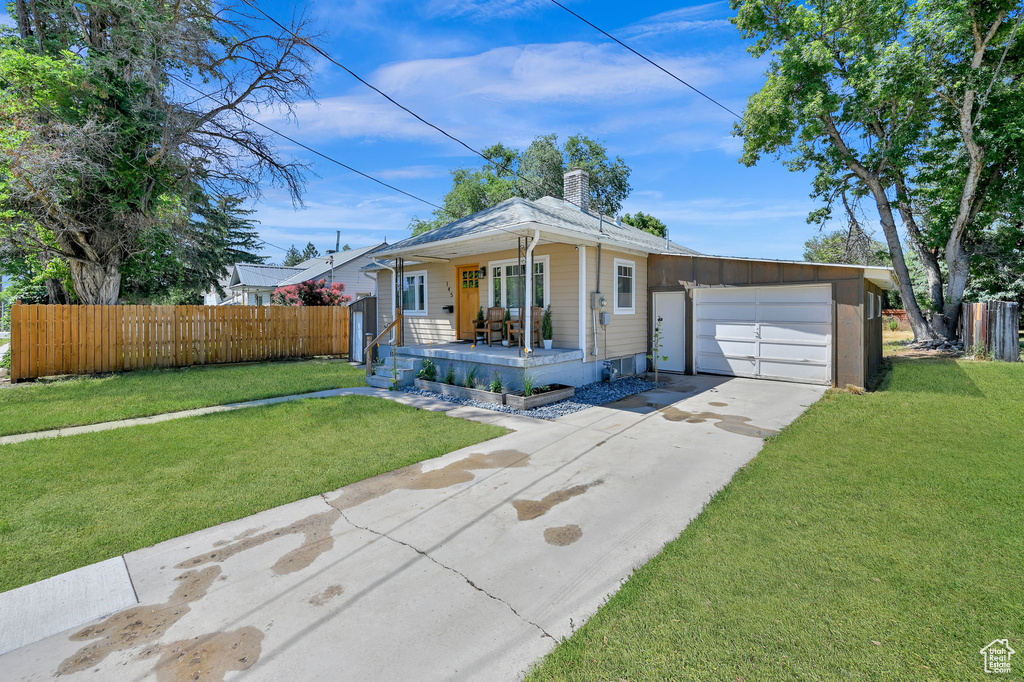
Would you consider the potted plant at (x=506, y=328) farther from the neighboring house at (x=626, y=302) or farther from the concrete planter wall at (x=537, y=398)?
the concrete planter wall at (x=537, y=398)

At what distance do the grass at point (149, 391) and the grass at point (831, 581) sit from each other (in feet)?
25.0

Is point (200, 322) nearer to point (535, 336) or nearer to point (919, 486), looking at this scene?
point (535, 336)

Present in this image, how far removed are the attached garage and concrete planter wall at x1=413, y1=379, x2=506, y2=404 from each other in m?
5.19

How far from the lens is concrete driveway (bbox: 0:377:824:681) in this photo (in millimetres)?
2096

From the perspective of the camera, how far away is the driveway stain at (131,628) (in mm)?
2104

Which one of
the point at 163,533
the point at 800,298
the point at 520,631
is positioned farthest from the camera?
the point at 800,298

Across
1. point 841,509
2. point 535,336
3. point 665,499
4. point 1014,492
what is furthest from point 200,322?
point 1014,492

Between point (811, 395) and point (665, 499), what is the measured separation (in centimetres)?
585

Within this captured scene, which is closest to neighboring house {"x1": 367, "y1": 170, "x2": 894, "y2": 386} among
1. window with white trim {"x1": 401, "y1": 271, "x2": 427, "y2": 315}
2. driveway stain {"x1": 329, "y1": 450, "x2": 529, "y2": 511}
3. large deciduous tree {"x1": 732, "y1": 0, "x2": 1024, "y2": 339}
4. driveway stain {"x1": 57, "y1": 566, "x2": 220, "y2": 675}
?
window with white trim {"x1": 401, "y1": 271, "x2": 427, "y2": 315}

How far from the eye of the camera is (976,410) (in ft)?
21.6

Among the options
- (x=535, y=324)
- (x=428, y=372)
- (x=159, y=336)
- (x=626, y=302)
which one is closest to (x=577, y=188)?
(x=626, y=302)

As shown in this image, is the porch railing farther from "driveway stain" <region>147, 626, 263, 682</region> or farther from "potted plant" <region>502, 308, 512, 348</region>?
"driveway stain" <region>147, 626, 263, 682</region>

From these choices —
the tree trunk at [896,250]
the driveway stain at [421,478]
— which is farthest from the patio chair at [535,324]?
the tree trunk at [896,250]

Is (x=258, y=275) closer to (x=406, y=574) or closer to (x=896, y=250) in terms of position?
(x=406, y=574)
